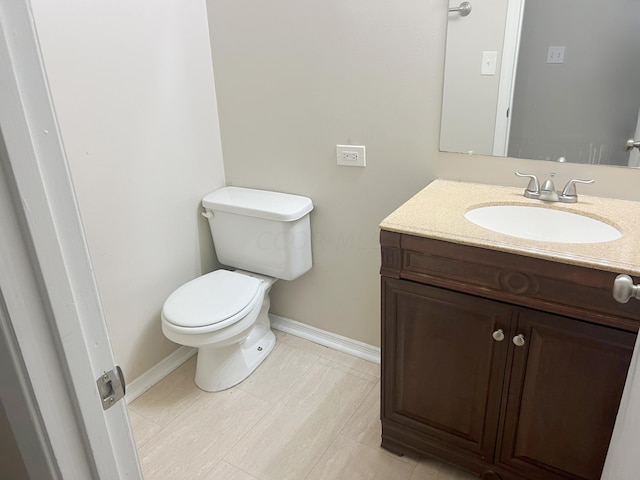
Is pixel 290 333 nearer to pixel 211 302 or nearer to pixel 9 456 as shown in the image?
pixel 211 302

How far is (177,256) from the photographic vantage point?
2.20m

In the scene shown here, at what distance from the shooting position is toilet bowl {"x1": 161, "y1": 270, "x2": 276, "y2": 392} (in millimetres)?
1880

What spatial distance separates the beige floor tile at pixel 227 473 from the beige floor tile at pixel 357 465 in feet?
0.74

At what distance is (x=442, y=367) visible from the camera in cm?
152

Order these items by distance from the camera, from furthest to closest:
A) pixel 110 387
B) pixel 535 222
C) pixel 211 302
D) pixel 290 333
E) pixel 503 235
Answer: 1. pixel 290 333
2. pixel 211 302
3. pixel 535 222
4. pixel 503 235
5. pixel 110 387

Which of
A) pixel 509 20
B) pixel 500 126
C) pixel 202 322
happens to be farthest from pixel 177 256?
pixel 509 20

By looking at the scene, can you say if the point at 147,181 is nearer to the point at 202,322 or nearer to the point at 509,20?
the point at 202,322

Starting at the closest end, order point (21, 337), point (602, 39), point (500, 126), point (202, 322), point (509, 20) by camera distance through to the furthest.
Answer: point (21, 337), point (602, 39), point (509, 20), point (500, 126), point (202, 322)

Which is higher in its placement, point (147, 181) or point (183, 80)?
point (183, 80)

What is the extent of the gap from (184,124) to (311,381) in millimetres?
1265

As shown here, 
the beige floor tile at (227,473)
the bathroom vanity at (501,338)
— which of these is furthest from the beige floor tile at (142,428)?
the bathroom vanity at (501,338)

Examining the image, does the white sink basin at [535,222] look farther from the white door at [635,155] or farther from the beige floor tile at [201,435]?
the beige floor tile at [201,435]

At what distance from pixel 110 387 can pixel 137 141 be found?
1.42 m

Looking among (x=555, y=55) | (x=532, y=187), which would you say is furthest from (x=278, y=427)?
(x=555, y=55)
